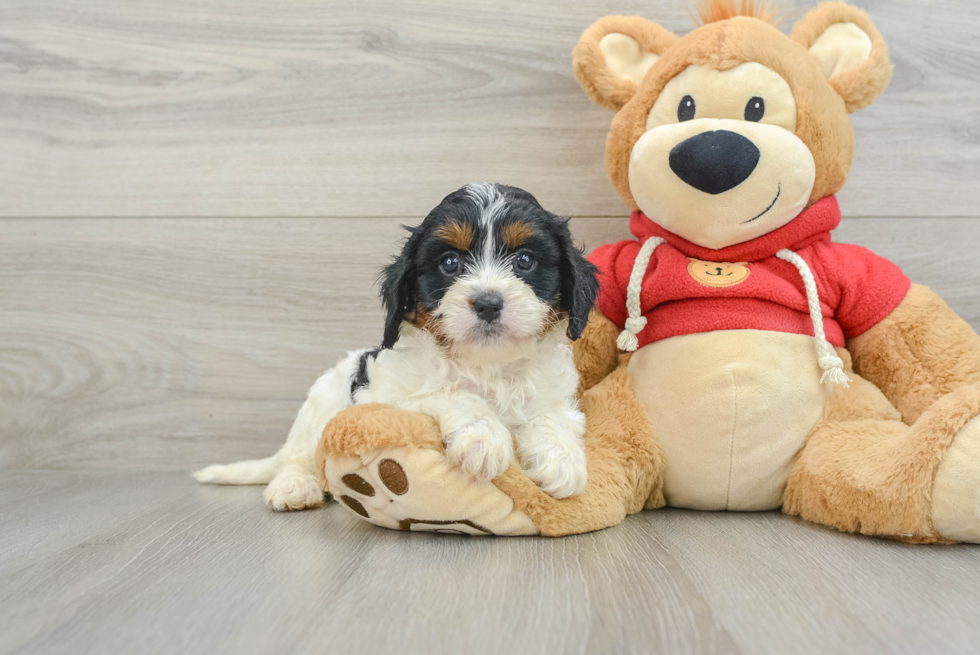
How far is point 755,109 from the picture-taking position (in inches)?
59.7

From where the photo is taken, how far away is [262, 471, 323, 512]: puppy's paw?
168cm

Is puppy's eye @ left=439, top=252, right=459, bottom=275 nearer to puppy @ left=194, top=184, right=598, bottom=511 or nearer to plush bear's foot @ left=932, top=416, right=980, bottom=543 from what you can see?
puppy @ left=194, top=184, right=598, bottom=511

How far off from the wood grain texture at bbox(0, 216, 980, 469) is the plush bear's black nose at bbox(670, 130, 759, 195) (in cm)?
94

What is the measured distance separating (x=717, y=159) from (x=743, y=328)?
1.24 ft

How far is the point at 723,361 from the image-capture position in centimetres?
152

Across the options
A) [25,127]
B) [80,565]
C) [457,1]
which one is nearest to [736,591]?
[80,565]

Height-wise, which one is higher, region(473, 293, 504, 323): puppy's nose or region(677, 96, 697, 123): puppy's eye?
region(677, 96, 697, 123): puppy's eye

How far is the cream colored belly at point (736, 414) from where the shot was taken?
1491 millimetres

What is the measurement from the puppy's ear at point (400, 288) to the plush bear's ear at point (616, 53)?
622 millimetres

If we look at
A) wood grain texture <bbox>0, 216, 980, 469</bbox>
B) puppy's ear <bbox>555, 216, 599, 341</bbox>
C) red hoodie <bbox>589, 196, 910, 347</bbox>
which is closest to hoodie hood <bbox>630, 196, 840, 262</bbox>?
red hoodie <bbox>589, 196, 910, 347</bbox>

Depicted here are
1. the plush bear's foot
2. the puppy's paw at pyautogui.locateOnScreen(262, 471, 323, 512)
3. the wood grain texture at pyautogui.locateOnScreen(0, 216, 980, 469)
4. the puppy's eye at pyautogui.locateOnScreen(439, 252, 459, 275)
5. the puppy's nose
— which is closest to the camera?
the plush bear's foot

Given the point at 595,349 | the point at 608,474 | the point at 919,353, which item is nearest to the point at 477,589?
the point at 608,474

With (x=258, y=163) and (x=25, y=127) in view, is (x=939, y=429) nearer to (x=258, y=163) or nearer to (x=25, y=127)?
(x=258, y=163)

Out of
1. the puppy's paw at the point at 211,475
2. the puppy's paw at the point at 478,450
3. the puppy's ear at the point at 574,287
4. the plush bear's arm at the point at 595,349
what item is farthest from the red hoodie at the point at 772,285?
the puppy's paw at the point at 211,475
